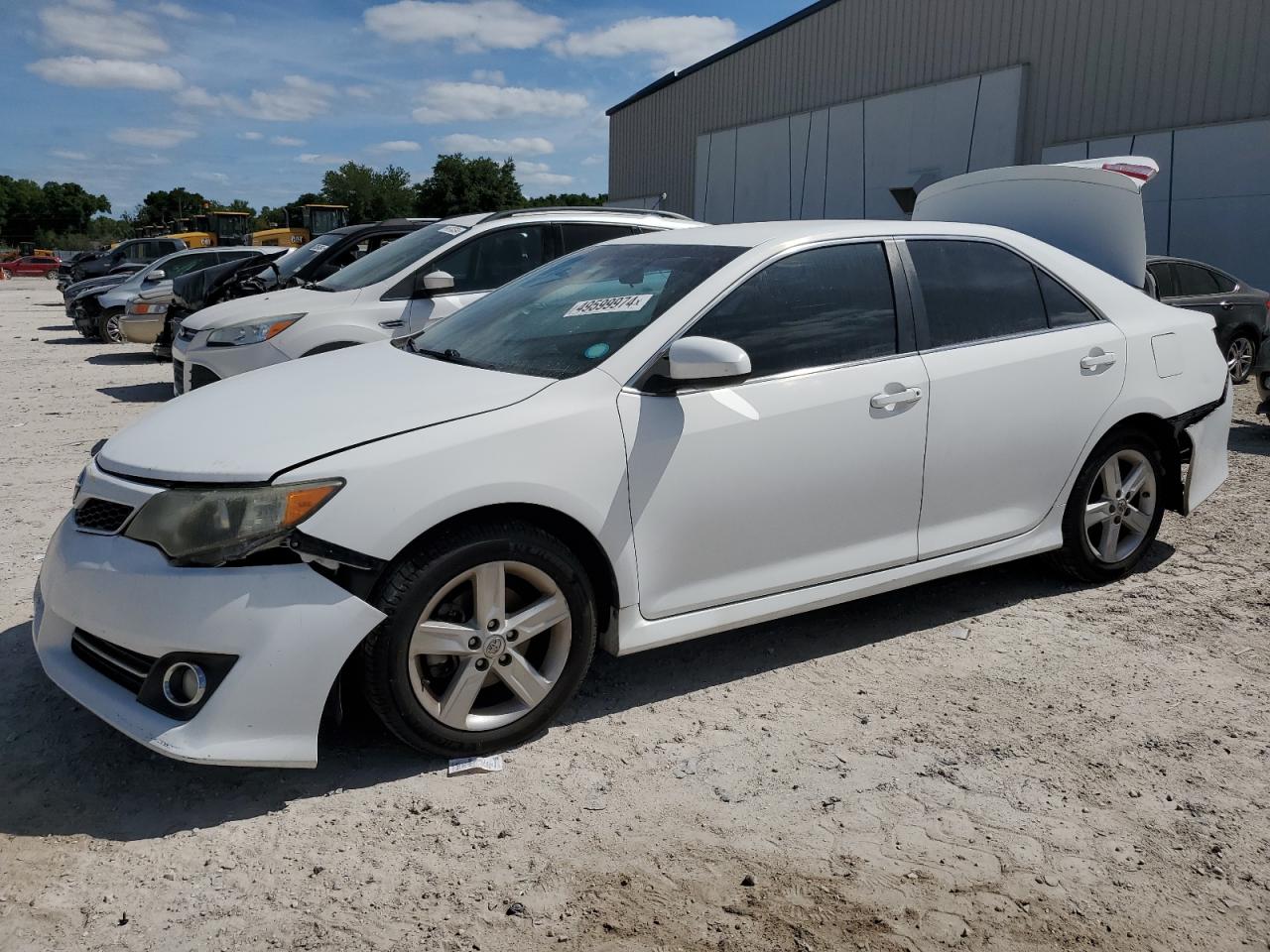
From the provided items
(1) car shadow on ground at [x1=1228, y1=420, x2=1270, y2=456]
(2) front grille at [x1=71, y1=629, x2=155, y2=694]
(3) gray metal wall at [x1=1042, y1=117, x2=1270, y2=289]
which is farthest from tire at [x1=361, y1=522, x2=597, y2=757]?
(3) gray metal wall at [x1=1042, y1=117, x2=1270, y2=289]

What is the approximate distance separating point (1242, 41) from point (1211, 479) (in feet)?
43.7

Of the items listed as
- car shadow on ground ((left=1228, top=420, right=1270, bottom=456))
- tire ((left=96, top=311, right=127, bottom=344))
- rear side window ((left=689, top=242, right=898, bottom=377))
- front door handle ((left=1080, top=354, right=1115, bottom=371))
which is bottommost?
car shadow on ground ((left=1228, top=420, right=1270, bottom=456))

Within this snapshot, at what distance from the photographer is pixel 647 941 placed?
2.51 meters

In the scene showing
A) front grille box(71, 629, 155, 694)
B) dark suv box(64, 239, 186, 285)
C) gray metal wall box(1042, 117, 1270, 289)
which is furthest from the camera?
dark suv box(64, 239, 186, 285)

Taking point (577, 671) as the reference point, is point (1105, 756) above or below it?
below

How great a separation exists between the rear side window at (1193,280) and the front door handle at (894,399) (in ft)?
29.9

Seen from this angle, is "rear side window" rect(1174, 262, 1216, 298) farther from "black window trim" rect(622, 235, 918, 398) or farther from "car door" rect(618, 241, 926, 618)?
"car door" rect(618, 241, 926, 618)

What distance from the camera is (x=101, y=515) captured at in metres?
3.20

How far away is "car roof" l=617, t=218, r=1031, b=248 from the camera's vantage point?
4.04 m

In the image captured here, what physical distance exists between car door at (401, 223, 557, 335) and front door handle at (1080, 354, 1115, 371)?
4.34 meters

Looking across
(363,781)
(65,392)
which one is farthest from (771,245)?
(65,392)

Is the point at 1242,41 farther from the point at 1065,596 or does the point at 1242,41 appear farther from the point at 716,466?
the point at 716,466

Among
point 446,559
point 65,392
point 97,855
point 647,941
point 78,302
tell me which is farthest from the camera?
point 78,302

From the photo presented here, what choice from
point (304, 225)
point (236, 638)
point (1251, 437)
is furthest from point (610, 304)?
point (304, 225)
